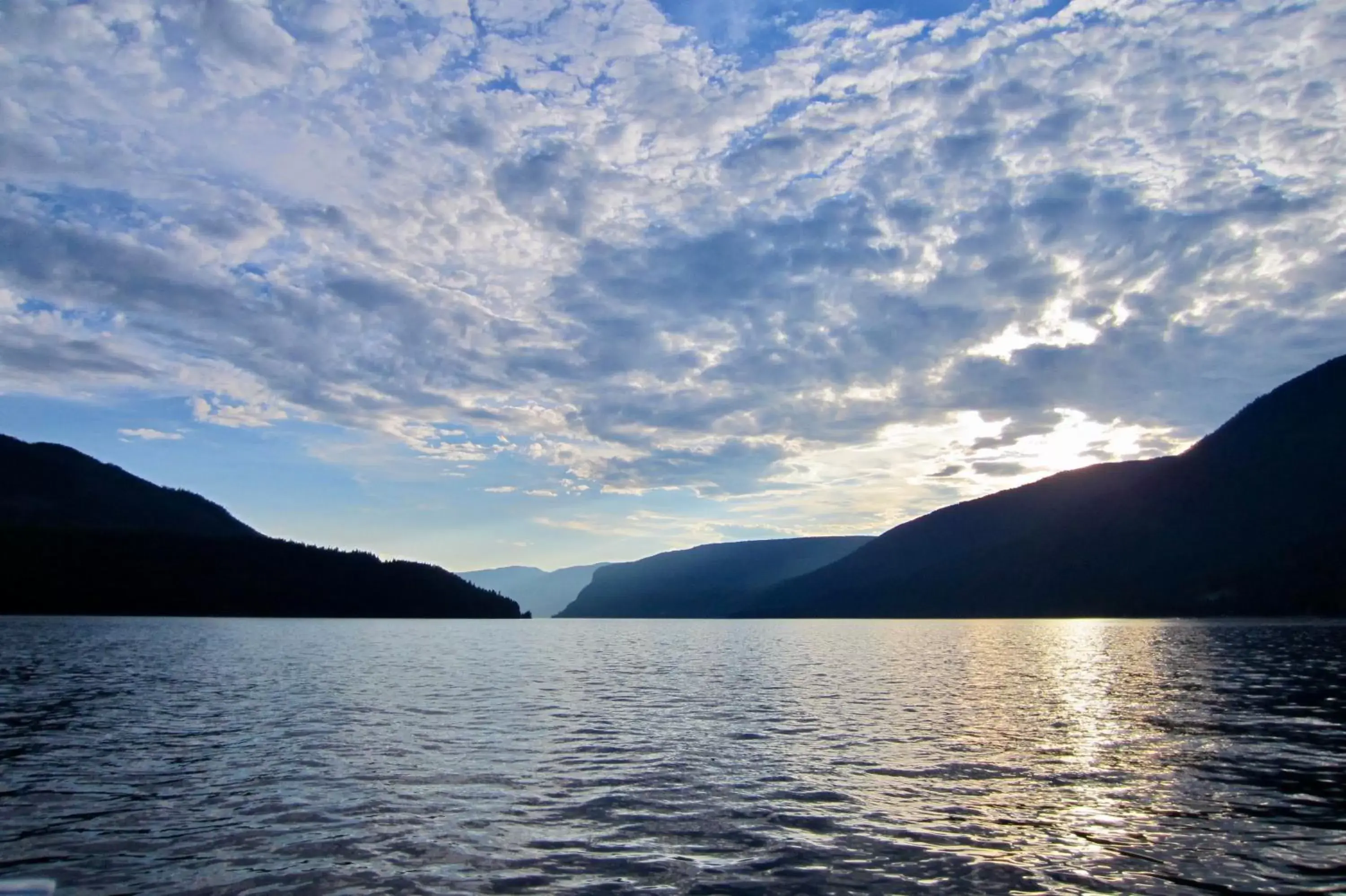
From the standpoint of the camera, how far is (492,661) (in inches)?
4338

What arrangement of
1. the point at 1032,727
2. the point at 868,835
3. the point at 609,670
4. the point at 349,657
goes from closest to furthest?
the point at 868,835, the point at 1032,727, the point at 609,670, the point at 349,657

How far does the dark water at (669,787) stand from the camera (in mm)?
22734

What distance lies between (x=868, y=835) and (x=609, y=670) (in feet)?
238

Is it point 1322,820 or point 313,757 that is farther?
point 313,757

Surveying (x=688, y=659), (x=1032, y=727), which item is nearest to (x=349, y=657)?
(x=688, y=659)

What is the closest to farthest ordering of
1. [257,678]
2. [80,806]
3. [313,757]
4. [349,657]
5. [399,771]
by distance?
[80,806] < [399,771] < [313,757] < [257,678] < [349,657]

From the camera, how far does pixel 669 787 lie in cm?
3334

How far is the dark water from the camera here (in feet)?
74.6

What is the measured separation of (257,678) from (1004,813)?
69.3 meters

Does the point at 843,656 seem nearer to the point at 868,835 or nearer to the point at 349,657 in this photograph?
the point at 349,657

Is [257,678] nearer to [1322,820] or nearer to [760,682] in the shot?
[760,682]

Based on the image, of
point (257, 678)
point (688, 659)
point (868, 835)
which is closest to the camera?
point (868, 835)

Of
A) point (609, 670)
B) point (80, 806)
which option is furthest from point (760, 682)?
point (80, 806)

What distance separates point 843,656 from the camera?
124 m
